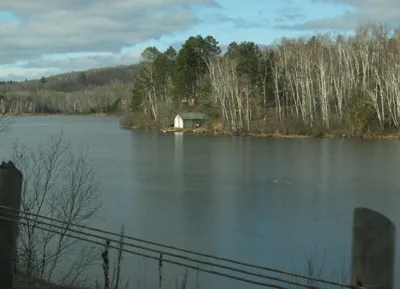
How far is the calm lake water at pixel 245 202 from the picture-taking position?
943 centimetres

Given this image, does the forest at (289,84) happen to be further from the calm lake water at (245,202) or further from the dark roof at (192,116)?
the calm lake water at (245,202)

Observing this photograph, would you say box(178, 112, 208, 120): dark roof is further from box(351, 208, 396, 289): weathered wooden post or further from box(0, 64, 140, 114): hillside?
box(351, 208, 396, 289): weathered wooden post

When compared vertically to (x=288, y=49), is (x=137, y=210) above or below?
below

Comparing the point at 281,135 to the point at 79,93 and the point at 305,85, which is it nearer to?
the point at 305,85

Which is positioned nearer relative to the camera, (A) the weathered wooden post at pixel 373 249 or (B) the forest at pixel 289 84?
(A) the weathered wooden post at pixel 373 249

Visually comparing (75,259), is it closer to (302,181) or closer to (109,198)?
(109,198)

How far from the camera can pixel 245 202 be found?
555 inches

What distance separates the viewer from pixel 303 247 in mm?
9711

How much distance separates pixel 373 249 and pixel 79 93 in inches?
6094

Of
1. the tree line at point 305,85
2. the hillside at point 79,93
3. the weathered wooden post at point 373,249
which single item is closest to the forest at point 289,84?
the tree line at point 305,85

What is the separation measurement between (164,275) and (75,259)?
1622 mm

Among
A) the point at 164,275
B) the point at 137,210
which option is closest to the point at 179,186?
the point at 137,210

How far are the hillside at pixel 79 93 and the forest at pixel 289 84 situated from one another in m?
17.0

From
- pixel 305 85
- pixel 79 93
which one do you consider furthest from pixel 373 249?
pixel 79 93
